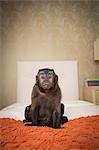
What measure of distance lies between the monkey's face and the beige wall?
5.17 ft

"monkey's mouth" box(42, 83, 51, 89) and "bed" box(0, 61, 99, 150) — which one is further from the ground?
"monkey's mouth" box(42, 83, 51, 89)

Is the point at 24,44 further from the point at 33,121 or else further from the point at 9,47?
the point at 33,121

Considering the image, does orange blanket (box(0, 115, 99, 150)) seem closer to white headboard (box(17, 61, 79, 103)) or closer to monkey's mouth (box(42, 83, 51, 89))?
monkey's mouth (box(42, 83, 51, 89))

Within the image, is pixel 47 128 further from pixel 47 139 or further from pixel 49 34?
pixel 49 34

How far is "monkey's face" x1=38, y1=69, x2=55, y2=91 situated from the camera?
0.97 m

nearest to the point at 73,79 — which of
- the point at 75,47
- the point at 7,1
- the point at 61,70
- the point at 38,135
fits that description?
the point at 61,70

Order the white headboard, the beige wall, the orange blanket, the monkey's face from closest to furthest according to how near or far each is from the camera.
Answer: the orange blanket → the monkey's face → the white headboard → the beige wall

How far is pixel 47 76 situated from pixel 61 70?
149 cm

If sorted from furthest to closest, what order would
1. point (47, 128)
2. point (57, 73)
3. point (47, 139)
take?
1. point (57, 73)
2. point (47, 128)
3. point (47, 139)

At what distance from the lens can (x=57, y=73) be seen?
95.9 inches

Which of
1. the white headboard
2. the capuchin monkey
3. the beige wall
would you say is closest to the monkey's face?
the capuchin monkey

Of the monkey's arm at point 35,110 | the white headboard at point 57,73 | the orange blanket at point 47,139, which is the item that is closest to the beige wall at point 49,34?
the white headboard at point 57,73

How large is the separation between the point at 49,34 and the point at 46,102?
1.71 meters

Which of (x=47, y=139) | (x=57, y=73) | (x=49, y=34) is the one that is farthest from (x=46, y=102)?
(x=49, y=34)
